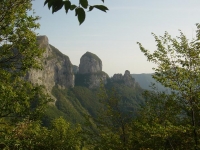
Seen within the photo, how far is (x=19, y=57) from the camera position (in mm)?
11516

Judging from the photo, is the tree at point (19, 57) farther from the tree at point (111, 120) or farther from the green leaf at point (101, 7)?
the green leaf at point (101, 7)

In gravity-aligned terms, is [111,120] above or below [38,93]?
below

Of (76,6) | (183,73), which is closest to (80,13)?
(76,6)

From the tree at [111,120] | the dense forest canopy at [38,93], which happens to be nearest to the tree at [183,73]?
the dense forest canopy at [38,93]

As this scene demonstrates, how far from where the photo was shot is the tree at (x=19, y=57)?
10.5 m

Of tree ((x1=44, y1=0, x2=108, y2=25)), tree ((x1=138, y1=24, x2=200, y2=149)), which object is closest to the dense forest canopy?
tree ((x1=138, y1=24, x2=200, y2=149))

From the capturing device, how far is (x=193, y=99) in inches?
408

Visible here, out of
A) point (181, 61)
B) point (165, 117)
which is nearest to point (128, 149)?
point (165, 117)

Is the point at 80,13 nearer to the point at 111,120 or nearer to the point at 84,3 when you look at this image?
the point at 84,3

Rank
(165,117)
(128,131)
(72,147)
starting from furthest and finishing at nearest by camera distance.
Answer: (72,147) → (128,131) → (165,117)

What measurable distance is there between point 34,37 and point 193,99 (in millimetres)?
9232

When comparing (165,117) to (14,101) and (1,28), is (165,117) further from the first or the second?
(1,28)

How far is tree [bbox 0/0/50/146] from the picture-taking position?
34.6 feet

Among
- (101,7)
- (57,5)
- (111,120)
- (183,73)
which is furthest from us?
(111,120)
